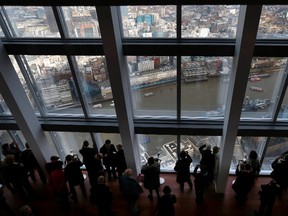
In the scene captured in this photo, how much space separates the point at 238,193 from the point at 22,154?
492 cm

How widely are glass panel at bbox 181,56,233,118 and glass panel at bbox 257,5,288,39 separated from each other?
2.44ft

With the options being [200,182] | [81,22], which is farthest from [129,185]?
[81,22]

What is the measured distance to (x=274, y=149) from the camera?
22.6 ft

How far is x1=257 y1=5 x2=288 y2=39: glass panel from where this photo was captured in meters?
4.53

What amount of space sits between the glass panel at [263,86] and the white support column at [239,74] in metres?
0.53

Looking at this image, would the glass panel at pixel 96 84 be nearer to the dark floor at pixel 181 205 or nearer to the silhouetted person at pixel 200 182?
the dark floor at pixel 181 205

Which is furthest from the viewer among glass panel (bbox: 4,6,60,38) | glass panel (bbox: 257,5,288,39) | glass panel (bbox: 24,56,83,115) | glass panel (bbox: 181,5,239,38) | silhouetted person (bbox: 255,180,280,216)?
glass panel (bbox: 24,56,83,115)

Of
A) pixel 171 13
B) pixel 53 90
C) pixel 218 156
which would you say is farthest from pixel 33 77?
pixel 218 156

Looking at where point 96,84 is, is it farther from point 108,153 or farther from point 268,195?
point 268,195

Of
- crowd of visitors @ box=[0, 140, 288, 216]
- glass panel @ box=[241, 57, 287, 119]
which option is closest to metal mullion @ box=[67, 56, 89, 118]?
crowd of visitors @ box=[0, 140, 288, 216]

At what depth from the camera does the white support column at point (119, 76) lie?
442 centimetres

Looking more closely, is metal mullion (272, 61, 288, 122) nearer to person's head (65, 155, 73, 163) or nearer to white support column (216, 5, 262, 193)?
white support column (216, 5, 262, 193)

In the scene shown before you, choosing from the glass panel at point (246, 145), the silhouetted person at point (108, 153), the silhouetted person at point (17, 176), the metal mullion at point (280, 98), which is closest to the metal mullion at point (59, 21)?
the silhouetted person at point (108, 153)
